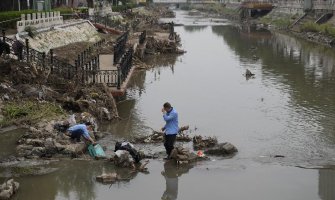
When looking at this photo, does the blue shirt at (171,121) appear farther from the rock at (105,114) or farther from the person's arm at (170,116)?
the rock at (105,114)

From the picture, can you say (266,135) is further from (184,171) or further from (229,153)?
(184,171)

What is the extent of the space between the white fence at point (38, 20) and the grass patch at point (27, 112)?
1516 centimetres

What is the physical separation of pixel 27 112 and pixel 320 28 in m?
54.1

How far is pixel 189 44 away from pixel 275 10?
1952 inches

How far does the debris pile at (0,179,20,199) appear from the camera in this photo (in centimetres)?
1215

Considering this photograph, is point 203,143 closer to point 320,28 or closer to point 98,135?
point 98,135

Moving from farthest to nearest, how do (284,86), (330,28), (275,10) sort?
(275,10) → (330,28) → (284,86)

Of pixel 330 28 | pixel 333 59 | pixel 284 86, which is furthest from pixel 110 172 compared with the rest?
pixel 330 28

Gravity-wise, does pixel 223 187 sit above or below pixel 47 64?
below

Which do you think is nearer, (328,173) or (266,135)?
(328,173)

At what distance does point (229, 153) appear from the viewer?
1664cm

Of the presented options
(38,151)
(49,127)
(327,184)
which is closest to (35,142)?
(38,151)

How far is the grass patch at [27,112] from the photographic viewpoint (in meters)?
18.1

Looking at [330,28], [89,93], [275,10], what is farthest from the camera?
[275,10]
